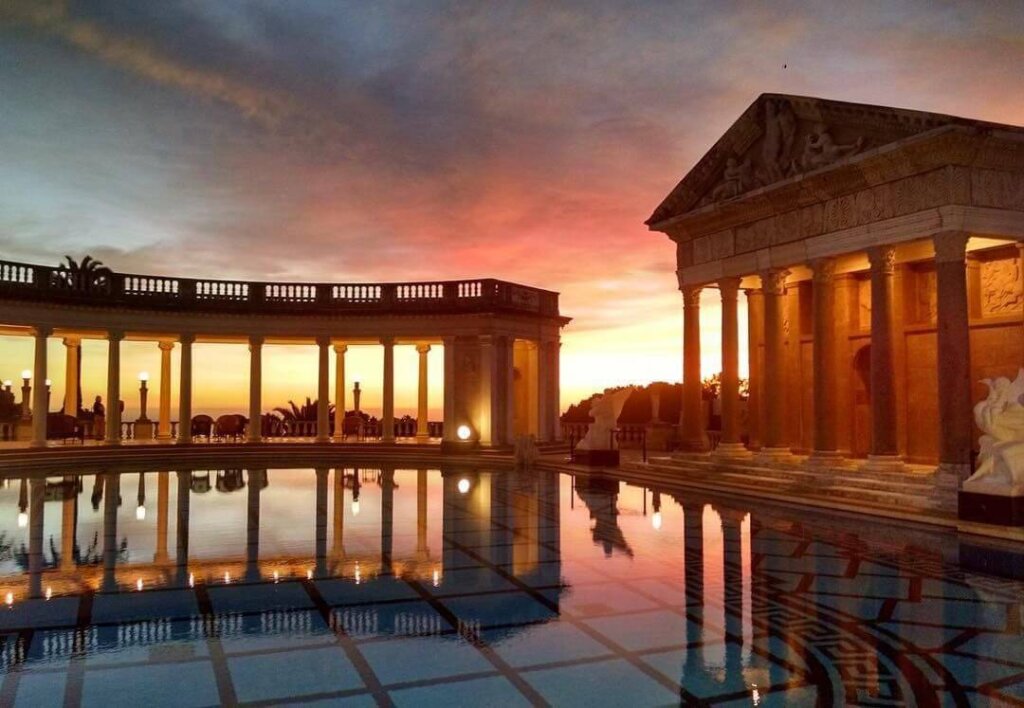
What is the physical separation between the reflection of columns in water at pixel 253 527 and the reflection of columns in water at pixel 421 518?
8.49ft

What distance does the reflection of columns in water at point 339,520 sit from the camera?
1273 cm

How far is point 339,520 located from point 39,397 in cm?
2250

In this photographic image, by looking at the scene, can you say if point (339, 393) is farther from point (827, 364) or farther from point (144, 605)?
point (144, 605)

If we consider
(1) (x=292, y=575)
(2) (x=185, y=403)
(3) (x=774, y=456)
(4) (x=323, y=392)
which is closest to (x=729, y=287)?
(3) (x=774, y=456)

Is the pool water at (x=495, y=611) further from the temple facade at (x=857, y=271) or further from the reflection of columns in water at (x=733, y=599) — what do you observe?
the temple facade at (x=857, y=271)

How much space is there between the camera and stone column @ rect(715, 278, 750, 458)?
25.7 m

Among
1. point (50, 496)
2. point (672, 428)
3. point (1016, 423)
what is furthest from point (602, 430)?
point (50, 496)

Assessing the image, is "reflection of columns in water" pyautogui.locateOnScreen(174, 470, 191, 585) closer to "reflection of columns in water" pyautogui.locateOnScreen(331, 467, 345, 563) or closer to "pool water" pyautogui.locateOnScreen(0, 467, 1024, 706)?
"pool water" pyautogui.locateOnScreen(0, 467, 1024, 706)

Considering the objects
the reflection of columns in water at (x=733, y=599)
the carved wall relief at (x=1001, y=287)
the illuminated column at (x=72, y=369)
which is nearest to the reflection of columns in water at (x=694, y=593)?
the reflection of columns in water at (x=733, y=599)

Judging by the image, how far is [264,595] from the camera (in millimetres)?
9742

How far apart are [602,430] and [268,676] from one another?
22.1 metres

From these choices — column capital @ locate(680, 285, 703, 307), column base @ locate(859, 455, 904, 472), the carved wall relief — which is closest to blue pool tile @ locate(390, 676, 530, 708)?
column base @ locate(859, 455, 904, 472)

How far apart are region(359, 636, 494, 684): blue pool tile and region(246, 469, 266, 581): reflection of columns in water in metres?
3.90

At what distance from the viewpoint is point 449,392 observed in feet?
119
